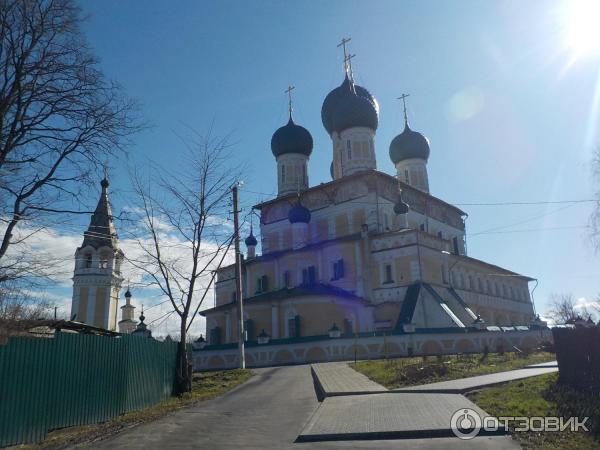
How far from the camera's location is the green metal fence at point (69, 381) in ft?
25.3

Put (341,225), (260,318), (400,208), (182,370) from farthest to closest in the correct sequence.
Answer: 1. (341,225)
2. (400,208)
3. (260,318)
4. (182,370)

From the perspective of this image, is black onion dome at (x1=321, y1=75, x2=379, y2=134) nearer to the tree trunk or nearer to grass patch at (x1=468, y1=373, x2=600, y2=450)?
the tree trunk

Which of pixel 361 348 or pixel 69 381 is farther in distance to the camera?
pixel 361 348

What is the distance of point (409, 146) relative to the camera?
143 ft

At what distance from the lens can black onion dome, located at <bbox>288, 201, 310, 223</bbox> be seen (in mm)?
36344

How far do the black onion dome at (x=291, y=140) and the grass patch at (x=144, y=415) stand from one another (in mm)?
26265

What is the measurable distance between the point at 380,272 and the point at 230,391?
759 inches

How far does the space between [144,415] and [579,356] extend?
28.9 feet

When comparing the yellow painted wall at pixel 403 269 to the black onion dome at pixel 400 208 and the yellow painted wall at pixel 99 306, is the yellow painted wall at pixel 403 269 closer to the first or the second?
the black onion dome at pixel 400 208

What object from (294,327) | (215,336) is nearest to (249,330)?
(294,327)

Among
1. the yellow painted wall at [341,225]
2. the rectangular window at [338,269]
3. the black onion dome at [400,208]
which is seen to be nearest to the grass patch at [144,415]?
the rectangular window at [338,269]

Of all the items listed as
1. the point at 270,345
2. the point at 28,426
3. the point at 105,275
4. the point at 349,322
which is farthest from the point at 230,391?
the point at 105,275

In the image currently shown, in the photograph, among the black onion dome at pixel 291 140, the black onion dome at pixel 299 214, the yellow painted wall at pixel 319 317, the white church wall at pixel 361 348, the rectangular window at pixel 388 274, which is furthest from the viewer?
the black onion dome at pixel 291 140

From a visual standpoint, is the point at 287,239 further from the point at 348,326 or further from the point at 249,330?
the point at 348,326
